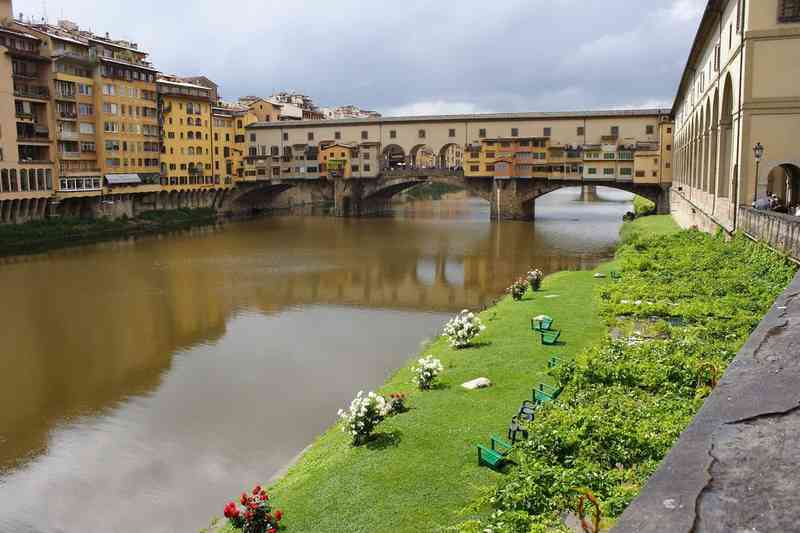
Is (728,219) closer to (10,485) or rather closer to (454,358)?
(454,358)

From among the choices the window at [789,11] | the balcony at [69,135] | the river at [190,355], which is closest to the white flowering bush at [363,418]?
the river at [190,355]

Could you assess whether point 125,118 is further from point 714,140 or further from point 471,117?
point 714,140

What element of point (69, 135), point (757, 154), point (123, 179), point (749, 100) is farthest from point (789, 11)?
point (123, 179)

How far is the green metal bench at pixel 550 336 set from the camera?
17609 millimetres

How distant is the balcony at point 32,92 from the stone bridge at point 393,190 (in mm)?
25628

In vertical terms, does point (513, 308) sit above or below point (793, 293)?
below

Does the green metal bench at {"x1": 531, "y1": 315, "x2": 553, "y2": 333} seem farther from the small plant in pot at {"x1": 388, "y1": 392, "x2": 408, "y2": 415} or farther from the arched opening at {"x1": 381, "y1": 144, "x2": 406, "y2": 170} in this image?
the arched opening at {"x1": 381, "y1": 144, "x2": 406, "y2": 170}

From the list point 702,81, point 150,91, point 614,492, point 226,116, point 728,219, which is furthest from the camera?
point 226,116

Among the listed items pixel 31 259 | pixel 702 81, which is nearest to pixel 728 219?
pixel 702 81

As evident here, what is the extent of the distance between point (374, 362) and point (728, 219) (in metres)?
15.0

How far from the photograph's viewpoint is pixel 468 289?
33219mm

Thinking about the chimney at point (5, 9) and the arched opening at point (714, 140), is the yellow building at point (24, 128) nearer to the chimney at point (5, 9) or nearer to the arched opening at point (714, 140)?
the chimney at point (5, 9)

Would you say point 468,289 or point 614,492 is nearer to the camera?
point 614,492

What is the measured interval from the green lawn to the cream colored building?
35.3 feet
